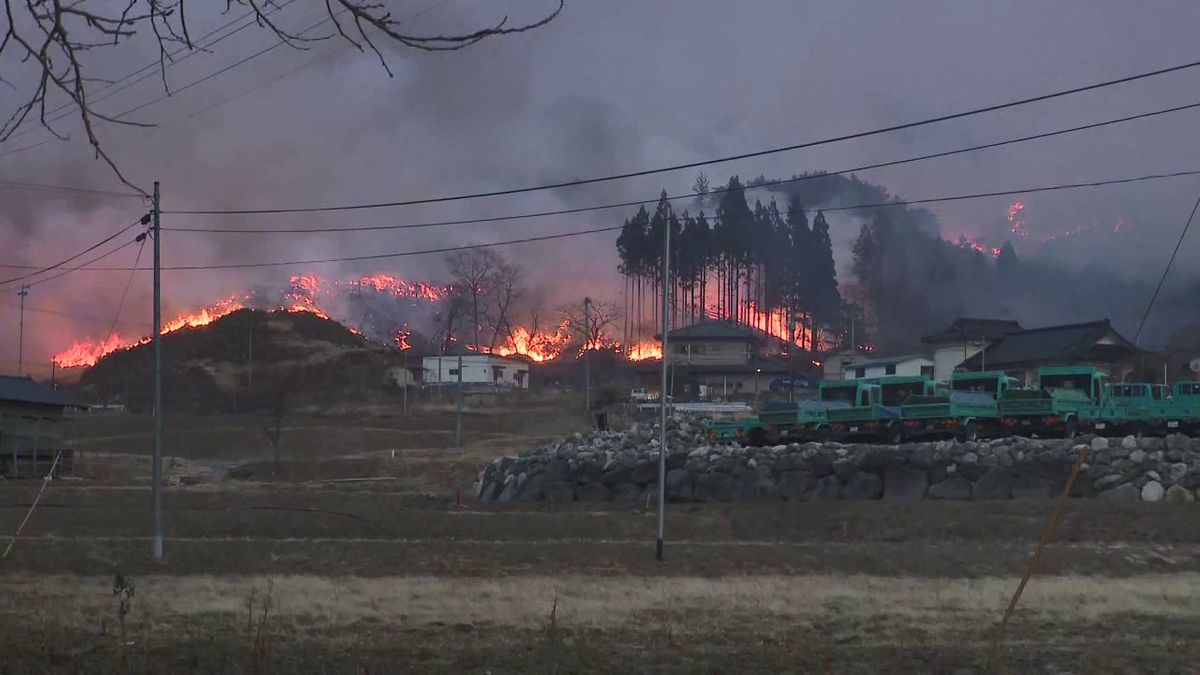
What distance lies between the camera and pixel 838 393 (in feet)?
161

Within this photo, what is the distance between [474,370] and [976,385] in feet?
211

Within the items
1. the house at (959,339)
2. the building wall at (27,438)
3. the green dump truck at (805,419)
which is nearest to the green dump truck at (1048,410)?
the green dump truck at (805,419)

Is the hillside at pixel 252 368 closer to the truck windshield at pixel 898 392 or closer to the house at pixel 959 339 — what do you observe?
the house at pixel 959 339

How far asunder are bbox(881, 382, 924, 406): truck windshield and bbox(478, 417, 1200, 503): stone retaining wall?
435 inches

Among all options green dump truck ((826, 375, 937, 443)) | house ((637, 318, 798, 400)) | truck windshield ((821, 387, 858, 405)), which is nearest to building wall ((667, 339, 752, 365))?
house ((637, 318, 798, 400))

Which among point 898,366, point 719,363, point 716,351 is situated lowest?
point 898,366

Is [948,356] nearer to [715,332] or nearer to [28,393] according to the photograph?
[715,332]

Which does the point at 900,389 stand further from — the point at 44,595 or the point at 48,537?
the point at 44,595

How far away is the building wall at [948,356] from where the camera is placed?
82.2m

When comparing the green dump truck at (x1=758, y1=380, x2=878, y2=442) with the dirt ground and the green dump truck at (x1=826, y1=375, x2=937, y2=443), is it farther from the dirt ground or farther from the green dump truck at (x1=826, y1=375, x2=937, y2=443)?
the dirt ground

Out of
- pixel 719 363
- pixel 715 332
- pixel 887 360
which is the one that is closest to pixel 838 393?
pixel 887 360

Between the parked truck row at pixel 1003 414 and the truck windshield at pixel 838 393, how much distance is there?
349 cm

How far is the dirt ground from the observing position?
33.6 ft

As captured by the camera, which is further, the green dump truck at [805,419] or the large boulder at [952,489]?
the green dump truck at [805,419]
